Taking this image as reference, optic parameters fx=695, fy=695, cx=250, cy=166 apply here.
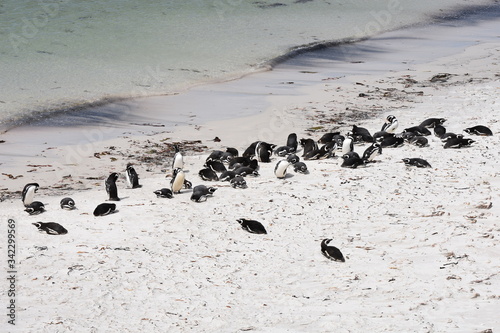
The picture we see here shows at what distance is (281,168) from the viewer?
33.6ft

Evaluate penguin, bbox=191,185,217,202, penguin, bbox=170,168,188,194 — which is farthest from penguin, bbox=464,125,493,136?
penguin, bbox=170,168,188,194

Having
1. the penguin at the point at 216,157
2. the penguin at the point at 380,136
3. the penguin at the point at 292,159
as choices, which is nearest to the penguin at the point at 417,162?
the penguin at the point at 380,136

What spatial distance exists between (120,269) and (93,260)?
1.22ft

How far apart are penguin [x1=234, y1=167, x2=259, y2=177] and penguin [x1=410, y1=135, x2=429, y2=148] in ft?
9.92

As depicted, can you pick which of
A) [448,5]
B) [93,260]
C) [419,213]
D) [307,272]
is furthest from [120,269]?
[448,5]

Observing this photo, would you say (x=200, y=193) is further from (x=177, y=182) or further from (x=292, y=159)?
(x=292, y=159)

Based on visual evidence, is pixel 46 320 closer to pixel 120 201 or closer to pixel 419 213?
pixel 120 201

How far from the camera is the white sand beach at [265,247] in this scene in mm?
6258

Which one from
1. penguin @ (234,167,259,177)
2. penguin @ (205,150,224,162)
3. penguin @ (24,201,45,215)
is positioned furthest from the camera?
penguin @ (205,150,224,162)

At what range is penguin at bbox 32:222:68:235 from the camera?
805 centimetres

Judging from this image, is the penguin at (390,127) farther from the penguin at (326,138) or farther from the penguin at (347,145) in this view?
the penguin at (347,145)

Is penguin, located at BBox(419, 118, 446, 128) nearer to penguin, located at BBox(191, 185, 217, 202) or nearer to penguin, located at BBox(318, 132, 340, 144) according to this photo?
penguin, located at BBox(318, 132, 340, 144)

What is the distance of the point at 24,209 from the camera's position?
9.04 meters

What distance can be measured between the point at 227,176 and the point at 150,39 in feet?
46.0
